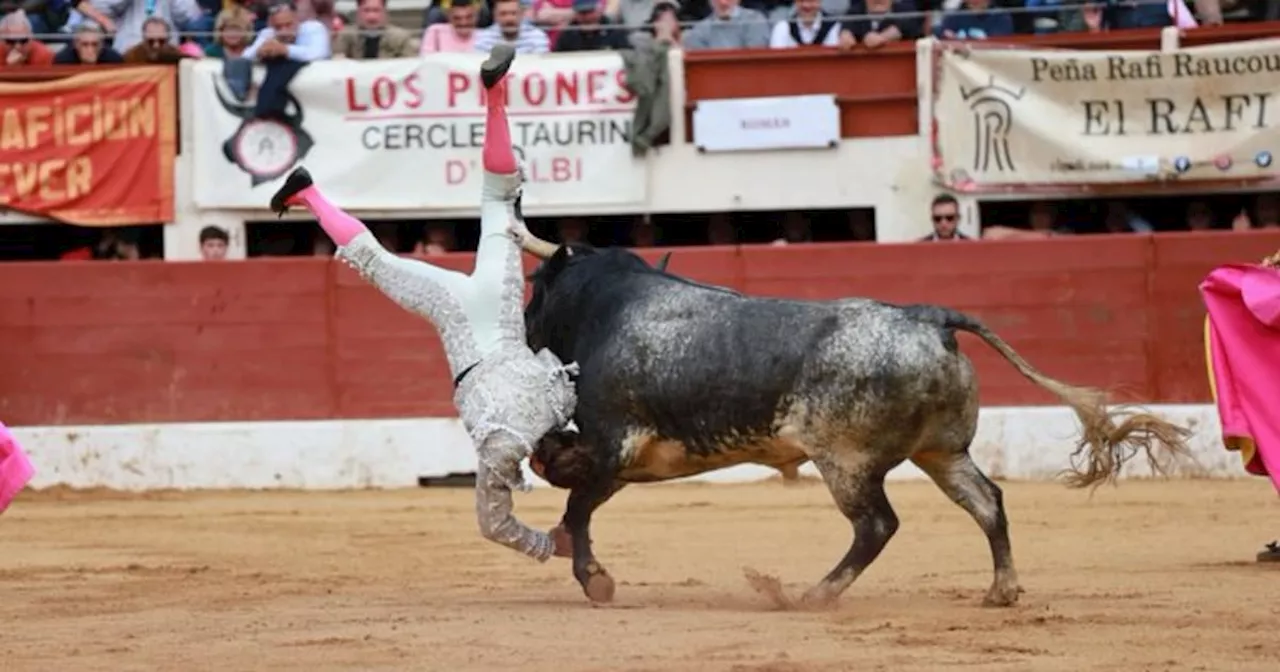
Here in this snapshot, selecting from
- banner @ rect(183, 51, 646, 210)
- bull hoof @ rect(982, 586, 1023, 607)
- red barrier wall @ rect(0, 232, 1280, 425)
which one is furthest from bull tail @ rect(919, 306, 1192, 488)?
banner @ rect(183, 51, 646, 210)

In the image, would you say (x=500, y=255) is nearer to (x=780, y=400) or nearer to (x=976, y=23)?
(x=780, y=400)

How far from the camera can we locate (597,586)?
789cm

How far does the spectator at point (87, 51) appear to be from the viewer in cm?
1539

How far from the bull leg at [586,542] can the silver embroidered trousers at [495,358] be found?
0.10 meters

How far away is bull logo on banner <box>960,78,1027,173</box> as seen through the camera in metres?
14.6

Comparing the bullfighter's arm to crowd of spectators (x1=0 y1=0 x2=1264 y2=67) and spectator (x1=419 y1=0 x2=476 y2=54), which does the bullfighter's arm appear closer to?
crowd of spectators (x1=0 y1=0 x2=1264 y2=67)

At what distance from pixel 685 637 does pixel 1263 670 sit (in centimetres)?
160

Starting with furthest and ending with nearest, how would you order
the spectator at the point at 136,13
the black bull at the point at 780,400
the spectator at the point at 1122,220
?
1. the spectator at the point at 136,13
2. the spectator at the point at 1122,220
3. the black bull at the point at 780,400

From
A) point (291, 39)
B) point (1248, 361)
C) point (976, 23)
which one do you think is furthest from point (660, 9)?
point (1248, 361)

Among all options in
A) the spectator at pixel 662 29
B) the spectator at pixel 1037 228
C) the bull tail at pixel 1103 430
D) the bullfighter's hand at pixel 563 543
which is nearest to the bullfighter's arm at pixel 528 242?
the bullfighter's hand at pixel 563 543

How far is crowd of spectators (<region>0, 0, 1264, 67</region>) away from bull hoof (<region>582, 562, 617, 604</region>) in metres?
7.19

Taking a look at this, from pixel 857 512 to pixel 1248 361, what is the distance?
7.26 feet

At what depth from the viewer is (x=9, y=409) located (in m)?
14.2

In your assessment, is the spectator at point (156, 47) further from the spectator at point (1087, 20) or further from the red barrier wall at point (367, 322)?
the spectator at point (1087, 20)
